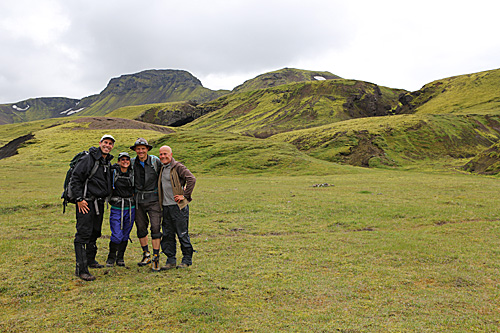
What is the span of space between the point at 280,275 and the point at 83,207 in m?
6.56

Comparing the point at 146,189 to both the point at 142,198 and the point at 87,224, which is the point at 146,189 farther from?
the point at 87,224

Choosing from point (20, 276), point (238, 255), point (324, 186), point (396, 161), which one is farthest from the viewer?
point (396, 161)

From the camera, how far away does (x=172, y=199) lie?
9961 millimetres

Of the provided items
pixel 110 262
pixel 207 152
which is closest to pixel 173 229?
pixel 110 262

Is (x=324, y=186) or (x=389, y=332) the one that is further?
(x=324, y=186)

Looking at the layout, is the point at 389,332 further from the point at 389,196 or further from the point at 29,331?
the point at 389,196

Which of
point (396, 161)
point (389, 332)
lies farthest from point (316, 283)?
point (396, 161)

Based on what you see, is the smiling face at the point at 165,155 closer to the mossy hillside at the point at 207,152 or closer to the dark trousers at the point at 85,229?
the dark trousers at the point at 85,229

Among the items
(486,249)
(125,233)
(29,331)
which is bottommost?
(486,249)

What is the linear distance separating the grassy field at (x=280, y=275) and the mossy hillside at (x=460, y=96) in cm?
11886

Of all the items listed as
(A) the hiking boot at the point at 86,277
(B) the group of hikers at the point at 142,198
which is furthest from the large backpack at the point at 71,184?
(A) the hiking boot at the point at 86,277

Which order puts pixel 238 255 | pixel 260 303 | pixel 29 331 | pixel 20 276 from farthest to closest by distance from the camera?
pixel 238 255
pixel 20 276
pixel 260 303
pixel 29 331

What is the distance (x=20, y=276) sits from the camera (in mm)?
8750

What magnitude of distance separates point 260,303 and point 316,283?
92.0 inches
